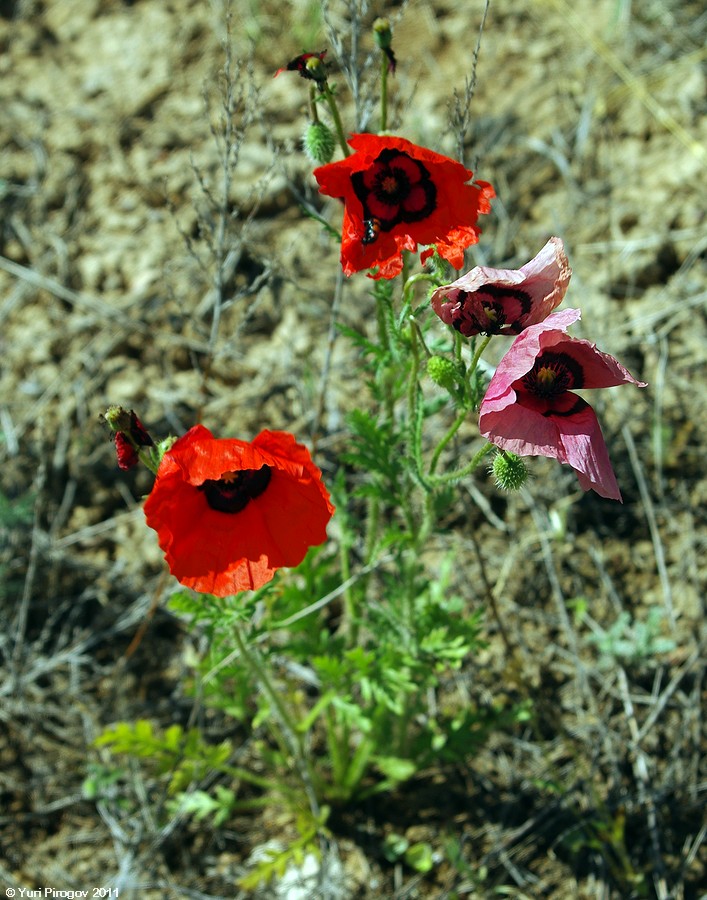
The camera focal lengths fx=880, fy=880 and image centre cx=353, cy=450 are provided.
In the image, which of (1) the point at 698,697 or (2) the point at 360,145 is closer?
(2) the point at 360,145

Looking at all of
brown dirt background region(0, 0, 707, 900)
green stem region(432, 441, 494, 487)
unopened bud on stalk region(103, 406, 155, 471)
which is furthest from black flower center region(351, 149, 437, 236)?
unopened bud on stalk region(103, 406, 155, 471)

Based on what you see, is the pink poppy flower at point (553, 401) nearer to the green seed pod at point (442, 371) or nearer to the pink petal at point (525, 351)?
the pink petal at point (525, 351)

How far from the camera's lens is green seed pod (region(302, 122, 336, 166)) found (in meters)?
2.60

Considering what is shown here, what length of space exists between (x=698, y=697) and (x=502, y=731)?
785 millimetres

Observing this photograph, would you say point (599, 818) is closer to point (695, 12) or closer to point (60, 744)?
point (60, 744)

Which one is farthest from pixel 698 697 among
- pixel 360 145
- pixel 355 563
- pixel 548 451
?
pixel 360 145

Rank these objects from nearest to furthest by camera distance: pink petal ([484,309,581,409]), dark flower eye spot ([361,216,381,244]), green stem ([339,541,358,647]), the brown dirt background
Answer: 1. pink petal ([484,309,581,409])
2. dark flower eye spot ([361,216,381,244])
3. green stem ([339,541,358,647])
4. the brown dirt background

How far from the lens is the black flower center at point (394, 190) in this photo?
2369 millimetres

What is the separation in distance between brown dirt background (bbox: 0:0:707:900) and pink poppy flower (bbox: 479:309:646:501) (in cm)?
85

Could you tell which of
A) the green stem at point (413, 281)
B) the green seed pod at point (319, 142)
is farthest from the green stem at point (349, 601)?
the green seed pod at point (319, 142)

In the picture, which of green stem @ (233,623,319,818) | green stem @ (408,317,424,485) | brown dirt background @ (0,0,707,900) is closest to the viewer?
green stem @ (408,317,424,485)

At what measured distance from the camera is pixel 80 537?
4.13 metres

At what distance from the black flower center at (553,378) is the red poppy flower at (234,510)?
60 centimetres

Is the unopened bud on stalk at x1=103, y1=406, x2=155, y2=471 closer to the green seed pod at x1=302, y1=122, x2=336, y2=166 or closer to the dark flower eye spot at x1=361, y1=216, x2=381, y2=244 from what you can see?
the dark flower eye spot at x1=361, y1=216, x2=381, y2=244
